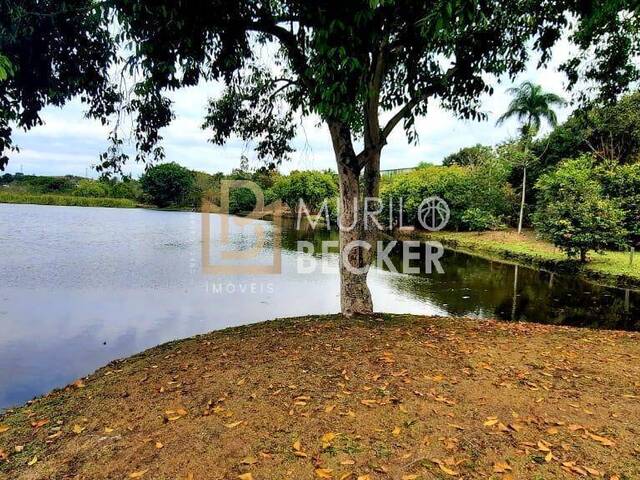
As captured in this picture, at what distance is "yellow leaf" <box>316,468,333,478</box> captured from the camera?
2846 mm

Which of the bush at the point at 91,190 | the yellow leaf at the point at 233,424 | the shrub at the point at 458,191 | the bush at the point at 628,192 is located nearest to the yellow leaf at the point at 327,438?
the yellow leaf at the point at 233,424

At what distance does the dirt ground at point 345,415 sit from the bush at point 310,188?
158 ft

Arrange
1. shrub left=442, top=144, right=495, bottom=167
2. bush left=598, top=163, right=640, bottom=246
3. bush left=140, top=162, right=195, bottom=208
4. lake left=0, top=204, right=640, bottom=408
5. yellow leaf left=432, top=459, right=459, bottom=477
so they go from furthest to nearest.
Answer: bush left=140, top=162, right=195, bottom=208
shrub left=442, top=144, right=495, bottom=167
bush left=598, top=163, right=640, bottom=246
lake left=0, top=204, right=640, bottom=408
yellow leaf left=432, top=459, right=459, bottom=477

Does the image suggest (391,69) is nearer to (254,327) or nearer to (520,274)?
(254,327)

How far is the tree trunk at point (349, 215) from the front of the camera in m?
6.41

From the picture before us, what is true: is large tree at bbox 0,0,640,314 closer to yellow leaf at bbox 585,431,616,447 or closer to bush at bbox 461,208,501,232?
yellow leaf at bbox 585,431,616,447

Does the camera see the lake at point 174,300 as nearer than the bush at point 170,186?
→ Yes

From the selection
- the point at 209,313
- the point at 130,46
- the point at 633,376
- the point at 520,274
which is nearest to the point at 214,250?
the point at 209,313

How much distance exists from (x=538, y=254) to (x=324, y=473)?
21693 mm

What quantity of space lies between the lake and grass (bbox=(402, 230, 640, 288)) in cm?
122

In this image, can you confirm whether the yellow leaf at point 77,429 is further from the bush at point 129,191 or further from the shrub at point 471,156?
the bush at point 129,191

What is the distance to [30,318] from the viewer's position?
10273 millimetres

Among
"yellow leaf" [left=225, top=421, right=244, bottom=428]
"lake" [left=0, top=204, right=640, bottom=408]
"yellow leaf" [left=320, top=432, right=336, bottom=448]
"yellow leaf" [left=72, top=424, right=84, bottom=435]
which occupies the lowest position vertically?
"lake" [left=0, top=204, right=640, bottom=408]

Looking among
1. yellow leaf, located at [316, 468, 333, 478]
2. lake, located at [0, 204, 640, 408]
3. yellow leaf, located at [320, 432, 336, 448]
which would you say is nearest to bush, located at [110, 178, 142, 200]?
lake, located at [0, 204, 640, 408]
